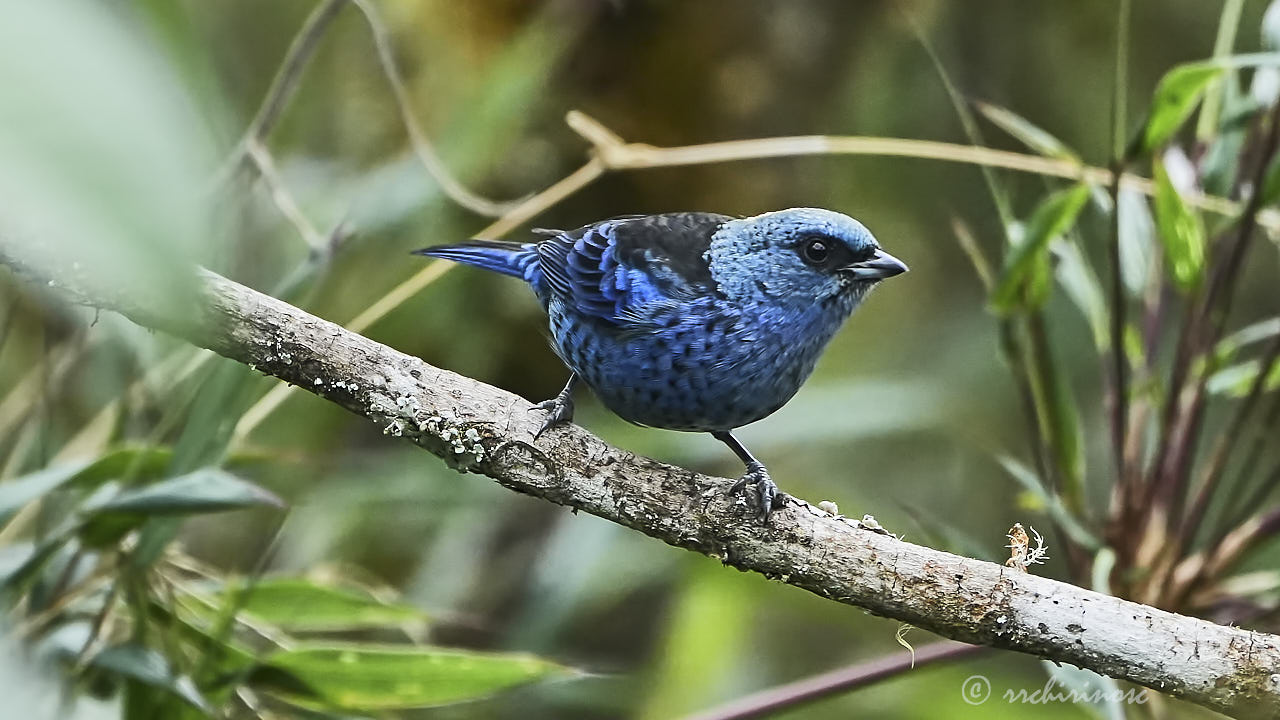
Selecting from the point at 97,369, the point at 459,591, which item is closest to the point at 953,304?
the point at 459,591

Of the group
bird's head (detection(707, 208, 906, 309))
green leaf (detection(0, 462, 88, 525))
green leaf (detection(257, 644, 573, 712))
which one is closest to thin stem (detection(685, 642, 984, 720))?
green leaf (detection(257, 644, 573, 712))

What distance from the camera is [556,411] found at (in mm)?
1808

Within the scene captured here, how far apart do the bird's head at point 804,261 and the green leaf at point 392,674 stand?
857 mm

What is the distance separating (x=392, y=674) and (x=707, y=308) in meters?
1.00

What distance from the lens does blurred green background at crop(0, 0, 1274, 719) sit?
126 inches

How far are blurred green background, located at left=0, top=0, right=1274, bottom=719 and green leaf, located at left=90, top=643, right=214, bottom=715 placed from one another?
0.39m

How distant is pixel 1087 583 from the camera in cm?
242

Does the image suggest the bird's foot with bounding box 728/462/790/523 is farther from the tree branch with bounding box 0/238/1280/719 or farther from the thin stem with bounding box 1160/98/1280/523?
the thin stem with bounding box 1160/98/1280/523

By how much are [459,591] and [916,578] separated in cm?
227

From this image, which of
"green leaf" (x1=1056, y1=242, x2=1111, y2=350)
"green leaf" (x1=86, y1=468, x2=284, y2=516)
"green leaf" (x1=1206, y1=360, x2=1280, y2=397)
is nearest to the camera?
"green leaf" (x1=86, y1=468, x2=284, y2=516)

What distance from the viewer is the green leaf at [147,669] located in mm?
Answer: 2031

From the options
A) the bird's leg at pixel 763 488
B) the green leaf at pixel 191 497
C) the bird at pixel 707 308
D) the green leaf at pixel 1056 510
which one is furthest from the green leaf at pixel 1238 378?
the green leaf at pixel 191 497

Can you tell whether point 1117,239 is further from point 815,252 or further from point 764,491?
point 764,491

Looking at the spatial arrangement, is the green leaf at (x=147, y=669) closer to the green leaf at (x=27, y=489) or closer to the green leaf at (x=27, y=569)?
the green leaf at (x=27, y=569)
